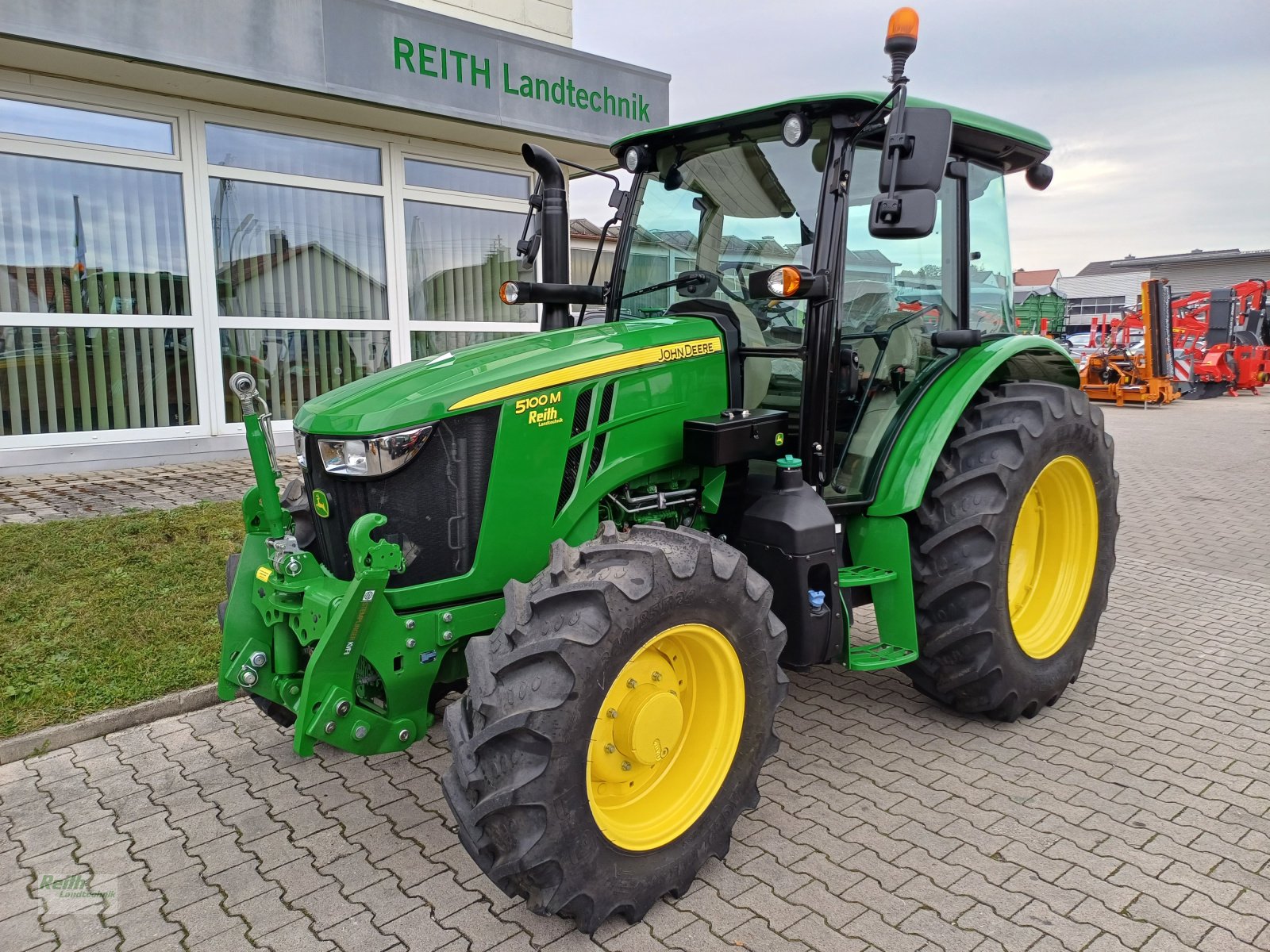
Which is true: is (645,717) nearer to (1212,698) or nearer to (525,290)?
(525,290)

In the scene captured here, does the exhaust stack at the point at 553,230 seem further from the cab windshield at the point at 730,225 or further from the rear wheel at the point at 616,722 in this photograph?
the rear wheel at the point at 616,722

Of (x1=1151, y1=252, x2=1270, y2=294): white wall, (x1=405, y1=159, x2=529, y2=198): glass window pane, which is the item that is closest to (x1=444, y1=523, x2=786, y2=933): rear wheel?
(x1=405, y1=159, x2=529, y2=198): glass window pane

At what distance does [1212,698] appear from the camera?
13.2 ft

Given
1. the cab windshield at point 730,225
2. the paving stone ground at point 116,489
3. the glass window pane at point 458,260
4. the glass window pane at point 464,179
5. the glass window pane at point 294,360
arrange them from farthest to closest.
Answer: the glass window pane at point 458,260, the glass window pane at point 464,179, the glass window pane at point 294,360, the paving stone ground at point 116,489, the cab windshield at point 730,225

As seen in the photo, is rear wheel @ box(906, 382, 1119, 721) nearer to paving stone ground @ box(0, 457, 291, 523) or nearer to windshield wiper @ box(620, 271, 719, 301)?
windshield wiper @ box(620, 271, 719, 301)

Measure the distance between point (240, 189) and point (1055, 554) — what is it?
7.91 metres

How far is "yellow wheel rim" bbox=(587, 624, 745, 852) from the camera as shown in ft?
8.30

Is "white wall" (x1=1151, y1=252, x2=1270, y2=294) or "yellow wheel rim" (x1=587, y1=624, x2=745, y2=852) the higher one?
"white wall" (x1=1151, y1=252, x2=1270, y2=294)

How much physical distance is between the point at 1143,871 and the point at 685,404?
2015mm

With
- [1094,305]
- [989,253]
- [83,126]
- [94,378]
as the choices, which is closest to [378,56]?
[83,126]

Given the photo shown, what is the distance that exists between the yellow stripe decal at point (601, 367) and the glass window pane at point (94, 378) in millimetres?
6899

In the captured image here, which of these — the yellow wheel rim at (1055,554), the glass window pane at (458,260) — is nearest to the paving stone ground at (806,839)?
the yellow wheel rim at (1055,554)

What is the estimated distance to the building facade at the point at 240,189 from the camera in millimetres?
7543

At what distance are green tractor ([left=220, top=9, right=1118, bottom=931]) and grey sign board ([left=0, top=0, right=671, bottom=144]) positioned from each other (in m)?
5.19
